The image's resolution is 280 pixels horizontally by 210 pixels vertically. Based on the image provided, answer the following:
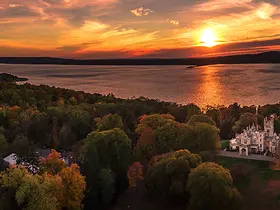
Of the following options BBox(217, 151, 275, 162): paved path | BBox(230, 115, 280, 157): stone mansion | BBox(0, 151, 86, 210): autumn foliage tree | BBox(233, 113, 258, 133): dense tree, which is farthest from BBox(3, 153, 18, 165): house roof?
BBox(233, 113, 258, 133): dense tree

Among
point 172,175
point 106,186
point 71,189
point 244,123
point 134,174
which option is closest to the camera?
point 71,189

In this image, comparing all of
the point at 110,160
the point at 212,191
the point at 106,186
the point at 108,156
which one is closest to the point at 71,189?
the point at 106,186

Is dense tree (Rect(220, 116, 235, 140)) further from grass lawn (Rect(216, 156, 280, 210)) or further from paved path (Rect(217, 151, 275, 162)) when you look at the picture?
grass lawn (Rect(216, 156, 280, 210))

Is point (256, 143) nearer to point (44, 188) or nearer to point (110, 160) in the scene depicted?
point (110, 160)

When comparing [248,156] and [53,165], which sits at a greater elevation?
[53,165]

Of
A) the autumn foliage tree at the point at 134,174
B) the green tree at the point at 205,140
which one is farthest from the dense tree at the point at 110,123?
the autumn foliage tree at the point at 134,174

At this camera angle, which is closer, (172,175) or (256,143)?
(172,175)
